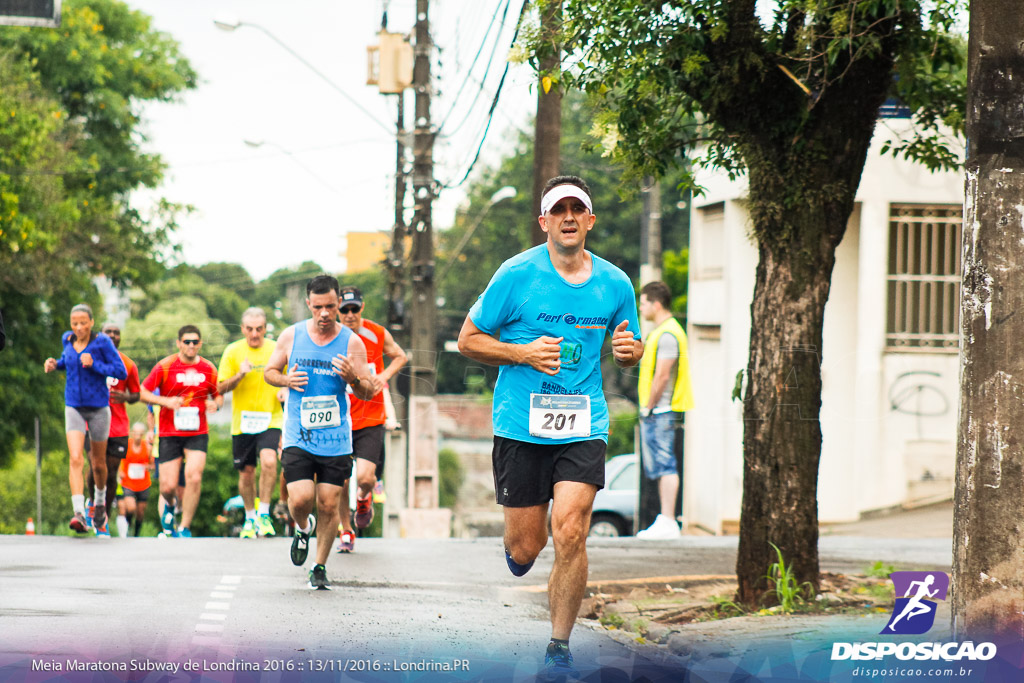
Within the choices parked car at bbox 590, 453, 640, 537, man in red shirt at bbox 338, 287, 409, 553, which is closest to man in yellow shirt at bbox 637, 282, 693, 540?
man in red shirt at bbox 338, 287, 409, 553

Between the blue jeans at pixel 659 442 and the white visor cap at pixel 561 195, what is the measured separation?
20.7 feet

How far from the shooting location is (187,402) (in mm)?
12539

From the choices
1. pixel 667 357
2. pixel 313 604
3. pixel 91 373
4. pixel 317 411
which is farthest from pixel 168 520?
pixel 313 604

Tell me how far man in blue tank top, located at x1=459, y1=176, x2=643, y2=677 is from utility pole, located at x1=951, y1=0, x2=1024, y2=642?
1.53 metres

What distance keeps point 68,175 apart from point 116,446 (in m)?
18.0

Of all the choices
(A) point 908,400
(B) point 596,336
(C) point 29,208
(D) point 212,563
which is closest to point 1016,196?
(B) point 596,336

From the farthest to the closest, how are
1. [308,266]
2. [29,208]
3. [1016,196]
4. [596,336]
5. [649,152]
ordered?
[308,266], [29,208], [649,152], [596,336], [1016,196]

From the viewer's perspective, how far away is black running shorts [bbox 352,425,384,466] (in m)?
10.6

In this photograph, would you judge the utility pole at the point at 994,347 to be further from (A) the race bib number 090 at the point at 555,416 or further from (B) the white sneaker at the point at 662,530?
(B) the white sneaker at the point at 662,530

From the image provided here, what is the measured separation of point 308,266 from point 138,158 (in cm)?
3299

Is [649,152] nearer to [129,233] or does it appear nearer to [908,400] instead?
[908,400]

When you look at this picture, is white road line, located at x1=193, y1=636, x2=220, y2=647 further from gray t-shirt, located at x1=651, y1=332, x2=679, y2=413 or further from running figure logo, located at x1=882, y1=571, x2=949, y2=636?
gray t-shirt, located at x1=651, y1=332, x2=679, y2=413

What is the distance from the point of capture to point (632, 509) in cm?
1838

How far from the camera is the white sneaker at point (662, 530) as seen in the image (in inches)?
500
